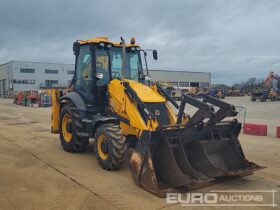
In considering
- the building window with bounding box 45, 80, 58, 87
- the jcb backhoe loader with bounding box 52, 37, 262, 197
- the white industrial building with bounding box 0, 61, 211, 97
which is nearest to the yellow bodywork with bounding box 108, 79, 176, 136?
the jcb backhoe loader with bounding box 52, 37, 262, 197

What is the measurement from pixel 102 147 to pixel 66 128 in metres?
2.33

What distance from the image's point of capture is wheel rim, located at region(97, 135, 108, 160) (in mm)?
6830

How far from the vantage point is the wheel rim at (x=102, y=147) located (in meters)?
6.83

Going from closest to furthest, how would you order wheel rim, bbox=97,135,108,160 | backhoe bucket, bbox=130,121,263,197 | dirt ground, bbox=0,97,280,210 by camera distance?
dirt ground, bbox=0,97,280,210 < backhoe bucket, bbox=130,121,263,197 < wheel rim, bbox=97,135,108,160

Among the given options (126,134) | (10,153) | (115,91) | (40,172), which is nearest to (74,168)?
(40,172)

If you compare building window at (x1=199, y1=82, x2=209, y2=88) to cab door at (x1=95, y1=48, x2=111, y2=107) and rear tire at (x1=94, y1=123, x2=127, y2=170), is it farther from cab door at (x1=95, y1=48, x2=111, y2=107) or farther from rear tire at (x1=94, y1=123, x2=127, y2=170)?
rear tire at (x1=94, y1=123, x2=127, y2=170)

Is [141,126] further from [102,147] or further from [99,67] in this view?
[99,67]

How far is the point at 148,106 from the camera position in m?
6.95

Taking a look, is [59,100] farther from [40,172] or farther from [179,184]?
[179,184]

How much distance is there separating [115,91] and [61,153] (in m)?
2.52

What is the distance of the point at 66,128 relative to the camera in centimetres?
891

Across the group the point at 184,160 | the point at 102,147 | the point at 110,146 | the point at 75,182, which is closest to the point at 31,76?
the point at 102,147

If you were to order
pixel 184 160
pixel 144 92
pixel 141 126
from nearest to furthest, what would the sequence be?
pixel 184 160 → pixel 141 126 → pixel 144 92

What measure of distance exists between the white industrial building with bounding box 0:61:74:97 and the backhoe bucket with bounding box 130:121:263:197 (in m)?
64.8
